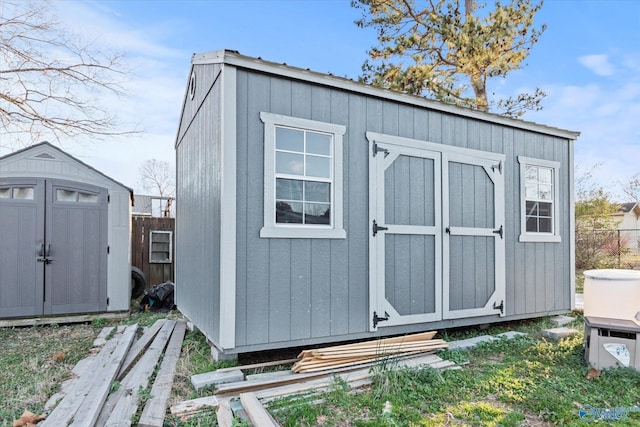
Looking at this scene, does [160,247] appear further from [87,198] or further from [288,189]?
[288,189]

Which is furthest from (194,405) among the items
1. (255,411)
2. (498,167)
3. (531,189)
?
(531,189)

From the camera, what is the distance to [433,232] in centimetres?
448

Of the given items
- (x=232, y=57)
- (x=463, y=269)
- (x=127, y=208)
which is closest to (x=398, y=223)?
(x=463, y=269)

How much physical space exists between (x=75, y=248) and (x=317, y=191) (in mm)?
4366

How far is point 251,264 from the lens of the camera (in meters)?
3.45

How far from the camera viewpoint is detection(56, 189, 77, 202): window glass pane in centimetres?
584

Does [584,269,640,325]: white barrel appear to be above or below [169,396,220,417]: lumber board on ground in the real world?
above

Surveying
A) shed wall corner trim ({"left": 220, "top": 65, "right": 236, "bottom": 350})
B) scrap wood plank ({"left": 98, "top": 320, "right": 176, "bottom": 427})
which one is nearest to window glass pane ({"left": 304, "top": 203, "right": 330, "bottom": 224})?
shed wall corner trim ({"left": 220, "top": 65, "right": 236, "bottom": 350})

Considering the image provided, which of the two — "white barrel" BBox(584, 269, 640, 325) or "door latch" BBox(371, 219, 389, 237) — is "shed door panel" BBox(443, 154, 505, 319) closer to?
"door latch" BBox(371, 219, 389, 237)

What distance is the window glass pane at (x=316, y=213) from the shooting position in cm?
377

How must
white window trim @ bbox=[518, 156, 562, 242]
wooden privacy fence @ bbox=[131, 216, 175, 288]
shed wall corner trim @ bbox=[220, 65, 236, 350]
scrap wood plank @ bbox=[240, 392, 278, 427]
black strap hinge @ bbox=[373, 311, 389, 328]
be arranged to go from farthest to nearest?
1. wooden privacy fence @ bbox=[131, 216, 175, 288]
2. white window trim @ bbox=[518, 156, 562, 242]
3. black strap hinge @ bbox=[373, 311, 389, 328]
4. shed wall corner trim @ bbox=[220, 65, 236, 350]
5. scrap wood plank @ bbox=[240, 392, 278, 427]

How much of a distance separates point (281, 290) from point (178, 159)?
375 centimetres

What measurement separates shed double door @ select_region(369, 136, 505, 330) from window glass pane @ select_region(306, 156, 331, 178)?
1.68 ft

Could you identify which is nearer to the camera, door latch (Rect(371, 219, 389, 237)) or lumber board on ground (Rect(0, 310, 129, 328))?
door latch (Rect(371, 219, 389, 237))
